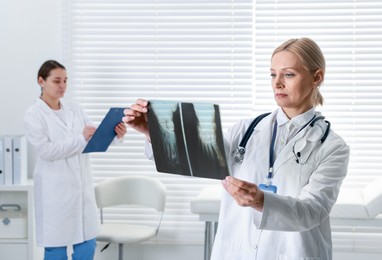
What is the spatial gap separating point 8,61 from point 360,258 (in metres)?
2.80

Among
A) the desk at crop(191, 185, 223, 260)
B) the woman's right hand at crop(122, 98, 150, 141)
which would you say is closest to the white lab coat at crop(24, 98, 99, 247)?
the desk at crop(191, 185, 223, 260)

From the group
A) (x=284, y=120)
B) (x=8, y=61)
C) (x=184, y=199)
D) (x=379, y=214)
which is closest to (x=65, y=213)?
(x=184, y=199)

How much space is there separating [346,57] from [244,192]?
3.04m

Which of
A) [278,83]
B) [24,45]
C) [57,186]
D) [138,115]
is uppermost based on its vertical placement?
[24,45]

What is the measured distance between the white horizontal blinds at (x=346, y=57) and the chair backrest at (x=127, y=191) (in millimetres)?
966

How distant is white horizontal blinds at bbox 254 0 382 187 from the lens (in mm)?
4645

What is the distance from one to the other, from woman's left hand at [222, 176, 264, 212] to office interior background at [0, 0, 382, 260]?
2.87 m

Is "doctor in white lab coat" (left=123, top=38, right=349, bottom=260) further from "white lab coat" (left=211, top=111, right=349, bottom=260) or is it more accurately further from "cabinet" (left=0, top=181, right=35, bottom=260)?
"cabinet" (left=0, top=181, right=35, bottom=260)

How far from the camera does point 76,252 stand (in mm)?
4293

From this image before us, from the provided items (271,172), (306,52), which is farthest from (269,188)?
(306,52)

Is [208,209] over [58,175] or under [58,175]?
under

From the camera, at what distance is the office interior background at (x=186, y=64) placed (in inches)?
184

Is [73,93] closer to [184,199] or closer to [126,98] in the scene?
[126,98]

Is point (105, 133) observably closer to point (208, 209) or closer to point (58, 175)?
point (58, 175)
